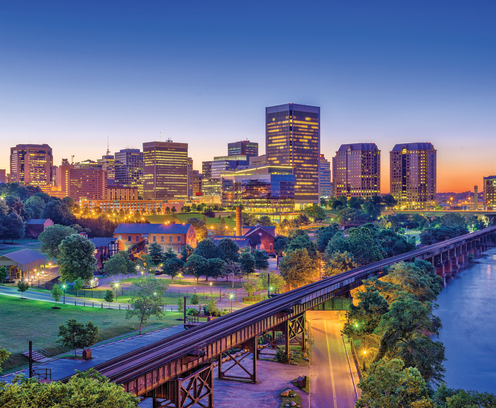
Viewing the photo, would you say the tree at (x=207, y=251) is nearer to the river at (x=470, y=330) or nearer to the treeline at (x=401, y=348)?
the treeline at (x=401, y=348)

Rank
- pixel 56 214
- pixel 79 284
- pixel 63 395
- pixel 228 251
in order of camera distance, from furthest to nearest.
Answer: pixel 56 214 < pixel 228 251 < pixel 79 284 < pixel 63 395

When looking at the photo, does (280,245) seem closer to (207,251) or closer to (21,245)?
(207,251)

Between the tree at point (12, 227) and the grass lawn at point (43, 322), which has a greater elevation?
the tree at point (12, 227)

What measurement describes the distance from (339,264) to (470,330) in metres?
27.0

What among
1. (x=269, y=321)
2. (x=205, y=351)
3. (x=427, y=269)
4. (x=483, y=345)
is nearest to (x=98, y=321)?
(x=269, y=321)

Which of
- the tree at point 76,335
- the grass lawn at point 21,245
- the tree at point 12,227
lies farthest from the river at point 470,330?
the tree at point 12,227

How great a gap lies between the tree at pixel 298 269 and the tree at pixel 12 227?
78.8 meters

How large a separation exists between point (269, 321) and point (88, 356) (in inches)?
740

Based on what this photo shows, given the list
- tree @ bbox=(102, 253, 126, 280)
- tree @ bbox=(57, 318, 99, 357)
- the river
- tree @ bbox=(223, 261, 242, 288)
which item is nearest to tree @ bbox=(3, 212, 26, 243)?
tree @ bbox=(102, 253, 126, 280)

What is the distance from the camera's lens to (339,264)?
9362 centimetres

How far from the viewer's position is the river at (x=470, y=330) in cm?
5530

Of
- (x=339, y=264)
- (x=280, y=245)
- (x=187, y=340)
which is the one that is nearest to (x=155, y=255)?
(x=339, y=264)

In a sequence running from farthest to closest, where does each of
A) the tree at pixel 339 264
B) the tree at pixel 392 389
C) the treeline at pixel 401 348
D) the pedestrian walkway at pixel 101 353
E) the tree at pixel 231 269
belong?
the tree at pixel 231 269 < the tree at pixel 339 264 < the pedestrian walkway at pixel 101 353 < the treeline at pixel 401 348 < the tree at pixel 392 389

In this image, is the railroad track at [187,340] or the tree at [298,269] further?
the tree at [298,269]
